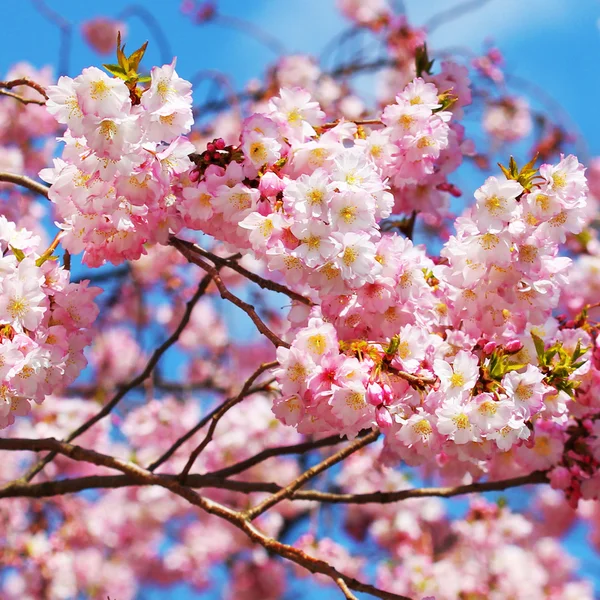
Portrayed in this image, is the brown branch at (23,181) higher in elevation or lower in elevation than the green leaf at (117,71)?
higher

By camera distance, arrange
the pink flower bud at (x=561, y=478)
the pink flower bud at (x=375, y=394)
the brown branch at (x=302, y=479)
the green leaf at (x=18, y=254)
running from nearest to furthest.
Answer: the pink flower bud at (x=375, y=394) < the green leaf at (x=18, y=254) < the brown branch at (x=302, y=479) < the pink flower bud at (x=561, y=478)

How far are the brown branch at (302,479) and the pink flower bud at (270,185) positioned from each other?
0.68 meters

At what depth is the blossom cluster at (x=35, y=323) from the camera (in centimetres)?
157

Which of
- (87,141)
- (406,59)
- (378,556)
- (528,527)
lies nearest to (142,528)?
(378,556)

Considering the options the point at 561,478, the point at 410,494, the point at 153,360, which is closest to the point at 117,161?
the point at 153,360

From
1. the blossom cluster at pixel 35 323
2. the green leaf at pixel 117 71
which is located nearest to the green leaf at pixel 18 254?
the blossom cluster at pixel 35 323

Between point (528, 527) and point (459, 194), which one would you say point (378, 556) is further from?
point (459, 194)

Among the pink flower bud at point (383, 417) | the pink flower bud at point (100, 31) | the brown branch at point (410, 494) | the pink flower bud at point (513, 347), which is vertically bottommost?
the pink flower bud at point (383, 417)

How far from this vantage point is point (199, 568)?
19.1ft

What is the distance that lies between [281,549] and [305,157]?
80 centimetres

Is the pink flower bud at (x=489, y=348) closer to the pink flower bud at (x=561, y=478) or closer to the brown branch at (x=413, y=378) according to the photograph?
the brown branch at (x=413, y=378)

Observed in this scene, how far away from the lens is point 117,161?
5.15 ft

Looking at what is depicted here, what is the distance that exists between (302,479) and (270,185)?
2.35ft

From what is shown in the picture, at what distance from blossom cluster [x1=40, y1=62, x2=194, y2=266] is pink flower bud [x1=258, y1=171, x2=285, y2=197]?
153 millimetres
